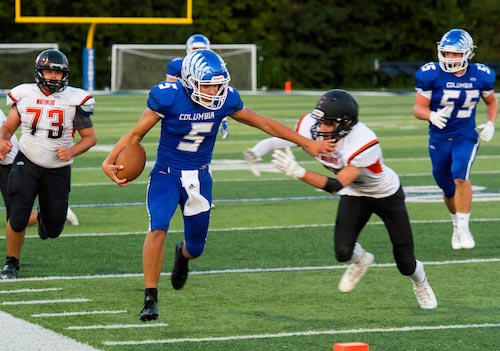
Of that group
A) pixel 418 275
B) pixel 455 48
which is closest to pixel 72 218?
pixel 455 48

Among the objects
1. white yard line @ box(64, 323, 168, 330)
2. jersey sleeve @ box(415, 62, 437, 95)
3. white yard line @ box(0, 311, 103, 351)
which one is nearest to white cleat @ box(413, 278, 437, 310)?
white yard line @ box(64, 323, 168, 330)

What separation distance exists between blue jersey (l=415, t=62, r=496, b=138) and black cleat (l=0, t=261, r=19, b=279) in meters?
3.42

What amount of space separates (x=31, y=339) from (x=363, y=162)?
1.93 m

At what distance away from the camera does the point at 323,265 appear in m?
8.56

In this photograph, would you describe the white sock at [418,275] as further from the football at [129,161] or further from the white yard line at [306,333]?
the football at [129,161]

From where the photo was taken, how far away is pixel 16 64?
34.4m

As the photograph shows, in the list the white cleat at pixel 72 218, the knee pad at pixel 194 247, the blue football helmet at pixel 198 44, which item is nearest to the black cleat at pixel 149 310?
the knee pad at pixel 194 247

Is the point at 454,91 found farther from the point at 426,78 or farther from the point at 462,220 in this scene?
the point at 462,220

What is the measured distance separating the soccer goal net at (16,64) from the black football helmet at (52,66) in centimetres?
2627

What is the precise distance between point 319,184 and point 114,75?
30.6 meters

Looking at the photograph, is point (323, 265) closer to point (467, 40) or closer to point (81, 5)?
point (467, 40)

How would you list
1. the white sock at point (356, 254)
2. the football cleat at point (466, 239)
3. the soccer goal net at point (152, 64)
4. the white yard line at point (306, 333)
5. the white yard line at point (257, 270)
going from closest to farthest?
1. the white yard line at point (306, 333)
2. the white sock at point (356, 254)
3. the white yard line at point (257, 270)
4. the football cleat at point (466, 239)
5. the soccer goal net at point (152, 64)

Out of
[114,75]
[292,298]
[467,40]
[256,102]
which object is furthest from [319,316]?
[114,75]

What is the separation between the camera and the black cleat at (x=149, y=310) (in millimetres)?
6664
